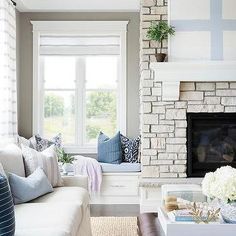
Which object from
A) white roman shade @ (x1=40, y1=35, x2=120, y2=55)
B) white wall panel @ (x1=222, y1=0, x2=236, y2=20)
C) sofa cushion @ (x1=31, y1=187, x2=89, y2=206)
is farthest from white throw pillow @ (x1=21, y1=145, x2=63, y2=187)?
white wall panel @ (x1=222, y1=0, x2=236, y2=20)

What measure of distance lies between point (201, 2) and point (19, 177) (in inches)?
121

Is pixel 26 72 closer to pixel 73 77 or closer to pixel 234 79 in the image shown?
pixel 73 77

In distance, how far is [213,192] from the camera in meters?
2.39

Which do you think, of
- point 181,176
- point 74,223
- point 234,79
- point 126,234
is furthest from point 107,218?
point 234,79

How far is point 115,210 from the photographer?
195 inches

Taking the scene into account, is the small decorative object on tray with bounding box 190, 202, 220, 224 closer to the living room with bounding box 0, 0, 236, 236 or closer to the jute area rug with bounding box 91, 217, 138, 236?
the living room with bounding box 0, 0, 236, 236

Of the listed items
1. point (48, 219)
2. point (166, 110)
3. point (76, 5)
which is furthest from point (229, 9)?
point (48, 219)

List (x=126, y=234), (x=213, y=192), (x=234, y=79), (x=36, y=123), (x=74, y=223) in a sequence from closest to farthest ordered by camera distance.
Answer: (x=213, y=192) < (x=74, y=223) < (x=126, y=234) < (x=234, y=79) < (x=36, y=123)

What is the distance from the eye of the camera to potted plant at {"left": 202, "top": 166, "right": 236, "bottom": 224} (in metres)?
2.34

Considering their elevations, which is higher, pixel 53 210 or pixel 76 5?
pixel 76 5

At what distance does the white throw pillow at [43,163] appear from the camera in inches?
147

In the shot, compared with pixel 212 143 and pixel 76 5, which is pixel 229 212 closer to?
pixel 212 143

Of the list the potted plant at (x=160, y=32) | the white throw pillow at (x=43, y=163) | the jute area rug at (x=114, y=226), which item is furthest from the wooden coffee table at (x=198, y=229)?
the potted plant at (x=160, y=32)

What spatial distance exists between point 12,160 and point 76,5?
303cm
